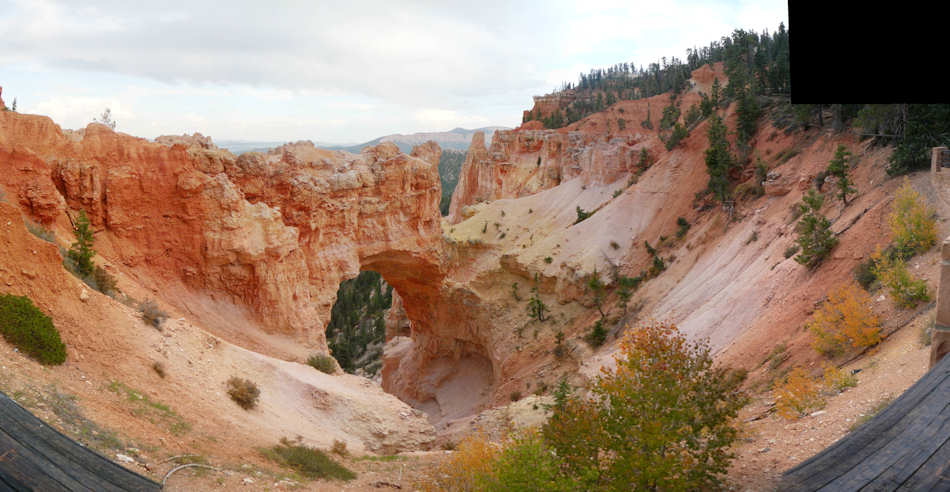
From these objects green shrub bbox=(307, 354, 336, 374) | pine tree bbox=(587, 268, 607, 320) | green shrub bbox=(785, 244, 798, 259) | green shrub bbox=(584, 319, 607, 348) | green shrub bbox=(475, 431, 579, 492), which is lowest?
green shrub bbox=(584, 319, 607, 348)

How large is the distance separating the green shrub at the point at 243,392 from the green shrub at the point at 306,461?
5.42 ft

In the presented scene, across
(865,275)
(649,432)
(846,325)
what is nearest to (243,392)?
(649,432)

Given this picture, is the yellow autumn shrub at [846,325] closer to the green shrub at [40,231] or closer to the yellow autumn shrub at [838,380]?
the yellow autumn shrub at [838,380]

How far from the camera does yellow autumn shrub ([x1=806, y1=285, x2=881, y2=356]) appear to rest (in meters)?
11.8

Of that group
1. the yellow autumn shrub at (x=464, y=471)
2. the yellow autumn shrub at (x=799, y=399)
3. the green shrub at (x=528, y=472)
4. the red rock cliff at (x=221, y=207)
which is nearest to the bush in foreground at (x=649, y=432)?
the green shrub at (x=528, y=472)

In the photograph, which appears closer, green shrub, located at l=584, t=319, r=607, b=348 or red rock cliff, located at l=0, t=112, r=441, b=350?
red rock cliff, located at l=0, t=112, r=441, b=350

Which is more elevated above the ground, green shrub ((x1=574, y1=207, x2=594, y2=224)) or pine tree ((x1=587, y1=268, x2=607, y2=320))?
green shrub ((x1=574, y1=207, x2=594, y2=224))

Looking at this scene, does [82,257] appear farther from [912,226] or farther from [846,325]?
[912,226]

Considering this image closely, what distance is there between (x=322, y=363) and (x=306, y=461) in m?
8.12

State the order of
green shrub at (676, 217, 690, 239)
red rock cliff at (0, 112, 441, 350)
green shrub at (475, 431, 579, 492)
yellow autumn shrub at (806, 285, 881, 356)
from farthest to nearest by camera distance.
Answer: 1. green shrub at (676, 217, 690, 239)
2. red rock cliff at (0, 112, 441, 350)
3. yellow autumn shrub at (806, 285, 881, 356)
4. green shrub at (475, 431, 579, 492)

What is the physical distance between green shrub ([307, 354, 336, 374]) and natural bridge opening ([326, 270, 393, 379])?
17.9 metres

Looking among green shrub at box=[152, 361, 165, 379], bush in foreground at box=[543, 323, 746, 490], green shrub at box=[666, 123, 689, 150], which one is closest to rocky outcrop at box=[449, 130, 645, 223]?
green shrub at box=[666, 123, 689, 150]

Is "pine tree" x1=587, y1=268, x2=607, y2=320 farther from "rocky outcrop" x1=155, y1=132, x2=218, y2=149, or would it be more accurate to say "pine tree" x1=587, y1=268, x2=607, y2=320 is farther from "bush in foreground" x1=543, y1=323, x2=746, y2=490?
"bush in foreground" x1=543, y1=323, x2=746, y2=490

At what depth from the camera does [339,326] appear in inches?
1865
